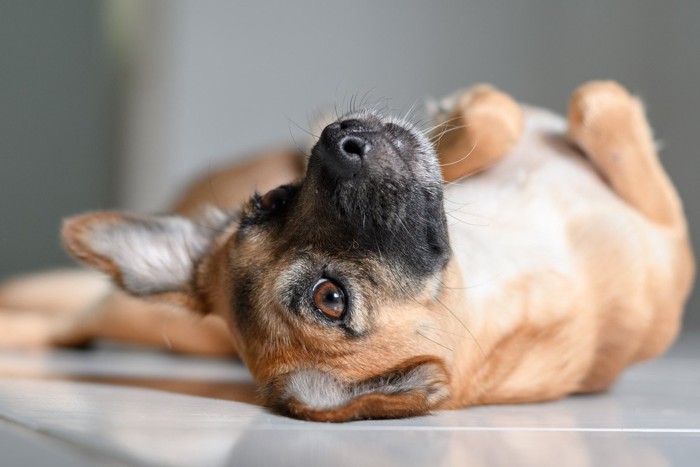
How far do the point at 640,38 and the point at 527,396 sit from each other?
158 inches

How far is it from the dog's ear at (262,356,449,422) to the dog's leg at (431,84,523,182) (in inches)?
32.7

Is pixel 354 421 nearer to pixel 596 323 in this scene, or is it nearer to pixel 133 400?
pixel 133 400

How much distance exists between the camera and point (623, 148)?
292 cm

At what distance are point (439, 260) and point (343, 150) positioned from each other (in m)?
0.37

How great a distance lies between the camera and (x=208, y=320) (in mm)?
3619

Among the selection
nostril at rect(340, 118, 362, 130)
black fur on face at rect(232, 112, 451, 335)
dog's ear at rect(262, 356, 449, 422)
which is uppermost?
nostril at rect(340, 118, 362, 130)

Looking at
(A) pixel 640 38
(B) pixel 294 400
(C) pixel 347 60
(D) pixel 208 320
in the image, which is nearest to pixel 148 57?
(C) pixel 347 60

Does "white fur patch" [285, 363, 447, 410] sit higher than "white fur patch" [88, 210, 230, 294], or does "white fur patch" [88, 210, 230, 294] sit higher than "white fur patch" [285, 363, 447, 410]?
"white fur patch" [88, 210, 230, 294]

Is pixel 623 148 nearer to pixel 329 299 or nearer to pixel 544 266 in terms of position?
pixel 544 266

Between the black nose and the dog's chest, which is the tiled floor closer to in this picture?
the dog's chest

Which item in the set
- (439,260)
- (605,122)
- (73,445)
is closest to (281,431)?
(73,445)

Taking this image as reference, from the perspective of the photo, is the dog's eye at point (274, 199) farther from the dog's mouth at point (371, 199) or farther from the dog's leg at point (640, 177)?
the dog's leg at point (640, 177)

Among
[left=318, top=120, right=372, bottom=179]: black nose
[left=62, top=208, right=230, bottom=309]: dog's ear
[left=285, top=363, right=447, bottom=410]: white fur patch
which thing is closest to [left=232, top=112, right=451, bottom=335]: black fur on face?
[left=318, top=120, right=372, bottom=179]: black nose

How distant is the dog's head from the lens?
6.53 ft
